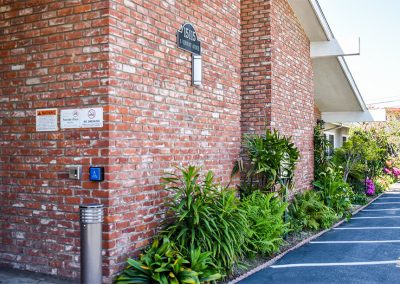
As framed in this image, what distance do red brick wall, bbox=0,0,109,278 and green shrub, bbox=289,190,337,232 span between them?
5.15 meters

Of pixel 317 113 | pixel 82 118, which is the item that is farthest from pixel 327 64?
pixel 82 118

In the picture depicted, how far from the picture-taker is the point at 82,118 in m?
5.02

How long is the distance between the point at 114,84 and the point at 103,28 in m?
0.62

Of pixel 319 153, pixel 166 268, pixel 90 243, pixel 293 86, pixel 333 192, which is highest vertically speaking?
pixel 293 86

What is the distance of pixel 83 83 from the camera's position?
503cm

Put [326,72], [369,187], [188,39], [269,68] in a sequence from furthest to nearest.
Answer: [369,187]
[326,72]
[269,68]
[188,39]

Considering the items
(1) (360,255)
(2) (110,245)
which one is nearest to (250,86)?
(1) (360,255)

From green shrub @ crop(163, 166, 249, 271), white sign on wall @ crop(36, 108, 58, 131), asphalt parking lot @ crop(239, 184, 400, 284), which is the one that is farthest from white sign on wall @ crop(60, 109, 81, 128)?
asphalt parking lot @ crop(239, 184, 400, 284)

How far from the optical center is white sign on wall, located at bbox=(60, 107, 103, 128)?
4.93 metres

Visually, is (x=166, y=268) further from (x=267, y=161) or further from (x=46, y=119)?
(x=267, y=161)

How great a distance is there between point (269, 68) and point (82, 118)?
198 inches

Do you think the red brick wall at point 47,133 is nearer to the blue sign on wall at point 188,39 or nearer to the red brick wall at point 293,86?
the blue sign on wall at point 188,39

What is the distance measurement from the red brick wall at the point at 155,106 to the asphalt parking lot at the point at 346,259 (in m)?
1.77

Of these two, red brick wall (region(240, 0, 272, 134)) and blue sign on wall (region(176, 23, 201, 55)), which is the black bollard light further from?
red brick wall (region(240, 0, 272, 134))
